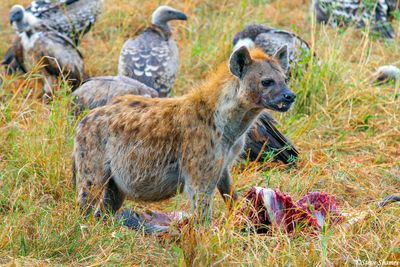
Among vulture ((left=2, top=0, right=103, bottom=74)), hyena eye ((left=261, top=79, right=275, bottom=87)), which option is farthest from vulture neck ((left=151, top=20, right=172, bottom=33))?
hyena eye ((left=261, top=79, right=275, bottom=87))

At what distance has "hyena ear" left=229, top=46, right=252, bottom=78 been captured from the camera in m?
3.28

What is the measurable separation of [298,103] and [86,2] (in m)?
3.48

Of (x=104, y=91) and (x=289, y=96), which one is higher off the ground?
(x=289, y=96)

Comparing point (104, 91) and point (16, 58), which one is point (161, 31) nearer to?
point (104, 91)

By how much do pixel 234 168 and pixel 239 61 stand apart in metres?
1.26

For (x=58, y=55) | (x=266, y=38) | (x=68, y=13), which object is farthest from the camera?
(x=68, y=13)

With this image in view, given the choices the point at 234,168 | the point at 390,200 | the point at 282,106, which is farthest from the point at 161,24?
the point at 390,200

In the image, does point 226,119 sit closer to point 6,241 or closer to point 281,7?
point 6,241

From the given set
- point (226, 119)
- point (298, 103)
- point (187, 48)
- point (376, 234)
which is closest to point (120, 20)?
point (187, 48)

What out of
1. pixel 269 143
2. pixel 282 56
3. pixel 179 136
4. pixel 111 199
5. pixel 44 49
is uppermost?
pixel 282 56

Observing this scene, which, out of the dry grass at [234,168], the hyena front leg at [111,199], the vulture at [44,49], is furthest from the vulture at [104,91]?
the hyena front leg at [111,199]

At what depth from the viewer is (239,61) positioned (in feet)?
10.9

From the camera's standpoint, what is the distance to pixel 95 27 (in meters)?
8.12

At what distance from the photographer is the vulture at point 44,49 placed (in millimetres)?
6625
